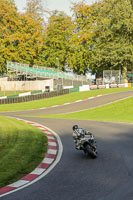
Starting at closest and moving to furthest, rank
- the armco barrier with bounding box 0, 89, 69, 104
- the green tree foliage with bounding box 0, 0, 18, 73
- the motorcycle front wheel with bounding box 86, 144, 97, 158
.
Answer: the motorcycle front wheel with bounding box 86, 144, 97, 158 < the armco barrier with bounding box 0, 89, 69, 104 < the green tree foliage with bounding box 0, 0, 18, 73

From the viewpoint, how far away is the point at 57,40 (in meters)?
71.2

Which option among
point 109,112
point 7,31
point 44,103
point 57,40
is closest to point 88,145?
point 109,112

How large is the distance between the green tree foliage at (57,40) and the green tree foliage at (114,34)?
25.8 ft

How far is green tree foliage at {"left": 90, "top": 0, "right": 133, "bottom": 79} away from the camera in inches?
2456

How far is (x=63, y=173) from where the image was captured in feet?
28.0

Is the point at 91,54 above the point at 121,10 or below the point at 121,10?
below

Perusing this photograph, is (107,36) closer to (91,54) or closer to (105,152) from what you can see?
(91,54)

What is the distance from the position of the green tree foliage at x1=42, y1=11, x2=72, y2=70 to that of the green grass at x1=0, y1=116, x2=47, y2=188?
56.2 m

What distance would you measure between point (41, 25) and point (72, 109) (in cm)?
4504

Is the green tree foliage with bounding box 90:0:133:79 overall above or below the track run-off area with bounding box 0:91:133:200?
above

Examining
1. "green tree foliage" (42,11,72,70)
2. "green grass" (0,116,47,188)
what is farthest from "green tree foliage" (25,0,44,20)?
"green grass" (0,116,47,188)

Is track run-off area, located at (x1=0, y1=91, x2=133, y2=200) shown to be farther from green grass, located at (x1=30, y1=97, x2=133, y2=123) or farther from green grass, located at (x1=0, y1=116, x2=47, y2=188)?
green grass, located at (x1=30, y1=97, x2=133, y2=123)

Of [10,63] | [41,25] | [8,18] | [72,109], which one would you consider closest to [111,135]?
[72,109]

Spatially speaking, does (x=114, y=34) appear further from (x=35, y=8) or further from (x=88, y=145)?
(x=88, y=145)
